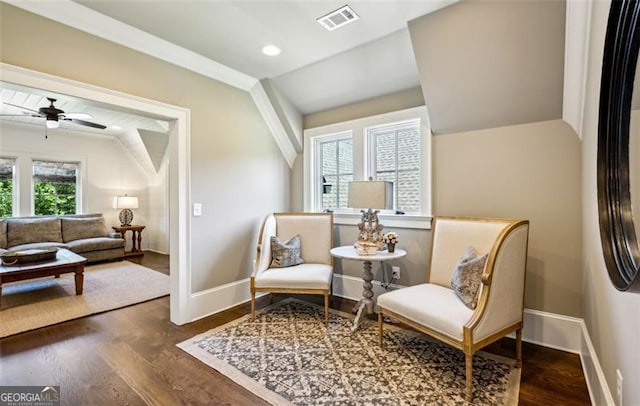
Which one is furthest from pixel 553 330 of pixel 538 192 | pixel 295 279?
pixel 295 279

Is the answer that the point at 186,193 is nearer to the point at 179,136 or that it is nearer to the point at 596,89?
Result: the point at 179,136

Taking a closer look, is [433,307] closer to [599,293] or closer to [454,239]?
[454,239]

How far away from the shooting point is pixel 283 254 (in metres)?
3.16

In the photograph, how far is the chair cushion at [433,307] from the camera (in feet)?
6.04

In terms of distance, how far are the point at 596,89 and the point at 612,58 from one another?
1.54 feet

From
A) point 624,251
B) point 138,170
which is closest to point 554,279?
point 624,251

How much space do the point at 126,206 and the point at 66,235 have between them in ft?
4.01

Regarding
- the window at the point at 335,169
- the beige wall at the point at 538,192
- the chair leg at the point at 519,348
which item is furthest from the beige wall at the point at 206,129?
the chair leg at the point at 519,348

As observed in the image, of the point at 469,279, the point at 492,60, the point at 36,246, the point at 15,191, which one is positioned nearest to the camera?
the point at 469,279

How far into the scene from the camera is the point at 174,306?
284 centimetres

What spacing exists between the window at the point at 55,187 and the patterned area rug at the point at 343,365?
5.59 meters

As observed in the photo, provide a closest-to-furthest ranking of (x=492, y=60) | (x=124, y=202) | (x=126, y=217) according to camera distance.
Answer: (x=492, y=60) → (x=124, y=202) → (x=126, y=217)

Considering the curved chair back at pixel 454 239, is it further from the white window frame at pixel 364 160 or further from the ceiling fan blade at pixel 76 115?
the ceiling fan blade at pixel 76 115

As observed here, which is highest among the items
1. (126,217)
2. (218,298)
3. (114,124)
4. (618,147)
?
(114,124)
